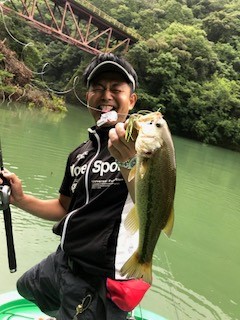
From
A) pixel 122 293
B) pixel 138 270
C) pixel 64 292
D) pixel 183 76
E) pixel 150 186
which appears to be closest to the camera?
pixel 150 186

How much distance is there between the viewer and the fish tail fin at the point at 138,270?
135cm

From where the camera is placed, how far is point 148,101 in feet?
89.8

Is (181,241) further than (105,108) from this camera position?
Yes

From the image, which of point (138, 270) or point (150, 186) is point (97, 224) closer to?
point (138, 270)

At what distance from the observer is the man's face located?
1.81 metres

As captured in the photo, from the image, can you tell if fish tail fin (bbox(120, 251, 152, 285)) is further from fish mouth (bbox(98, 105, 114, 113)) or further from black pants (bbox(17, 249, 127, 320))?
fish mouth (bbox(98, 105, 114, 113))

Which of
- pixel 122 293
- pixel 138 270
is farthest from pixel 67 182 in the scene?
pixel 138 270

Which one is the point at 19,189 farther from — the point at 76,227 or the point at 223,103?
the point at 223,103

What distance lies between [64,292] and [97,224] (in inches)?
13.9

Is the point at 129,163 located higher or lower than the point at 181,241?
higher

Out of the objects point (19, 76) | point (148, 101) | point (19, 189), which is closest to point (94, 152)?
point (19, 189)

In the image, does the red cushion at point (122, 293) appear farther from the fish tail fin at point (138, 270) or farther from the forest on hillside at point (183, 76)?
the forest on hillside at point (183, 76)

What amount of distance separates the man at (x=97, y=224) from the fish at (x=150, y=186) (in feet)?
0.64

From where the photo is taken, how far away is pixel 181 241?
5984 mm
